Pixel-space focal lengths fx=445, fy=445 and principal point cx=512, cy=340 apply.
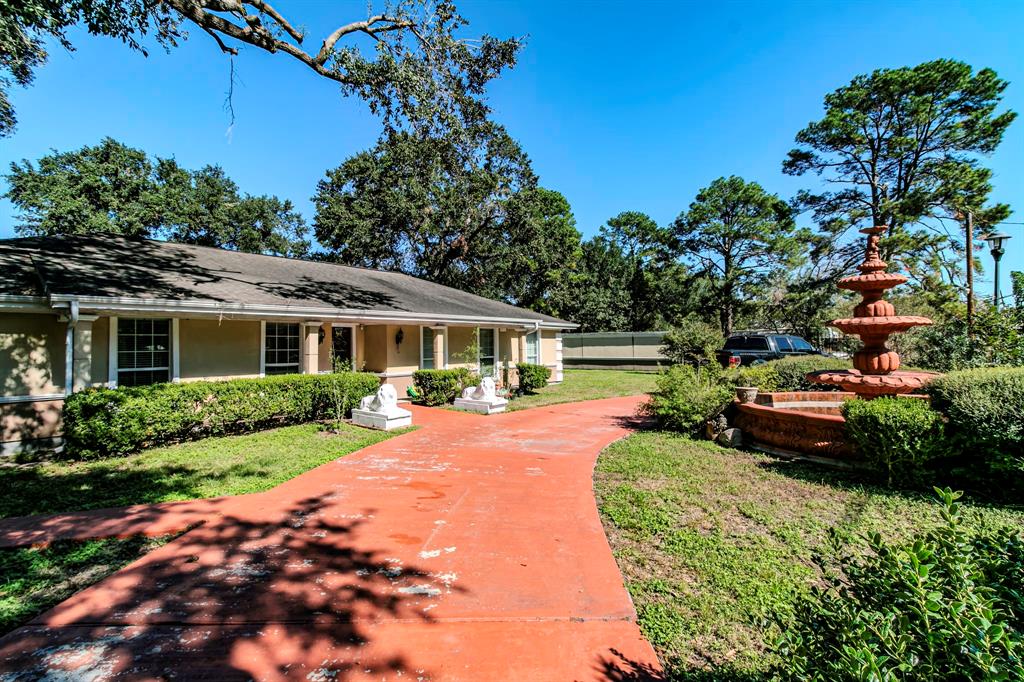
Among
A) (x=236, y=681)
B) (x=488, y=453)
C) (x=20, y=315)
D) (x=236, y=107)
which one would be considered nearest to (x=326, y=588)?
(x=236, y=681)

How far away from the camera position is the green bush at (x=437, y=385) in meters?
12.6

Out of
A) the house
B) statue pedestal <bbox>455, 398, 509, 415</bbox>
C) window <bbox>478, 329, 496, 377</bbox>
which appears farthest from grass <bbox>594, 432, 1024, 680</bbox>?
window <bbox>478, 329, 496, 377</bbox>

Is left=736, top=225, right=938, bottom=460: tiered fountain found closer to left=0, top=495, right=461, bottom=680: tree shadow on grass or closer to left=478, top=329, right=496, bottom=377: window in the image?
left=0, top=495, right=461, bottom=680: tree shadow on grass

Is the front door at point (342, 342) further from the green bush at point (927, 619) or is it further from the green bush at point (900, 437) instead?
the green bush at point (927, 619)

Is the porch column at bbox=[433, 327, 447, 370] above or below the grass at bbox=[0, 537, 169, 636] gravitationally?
above

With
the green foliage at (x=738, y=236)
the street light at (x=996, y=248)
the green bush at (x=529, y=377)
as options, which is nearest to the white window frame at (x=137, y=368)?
the green bush at (x=529, y=377)

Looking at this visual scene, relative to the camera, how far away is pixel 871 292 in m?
7.94

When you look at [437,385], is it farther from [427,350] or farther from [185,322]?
[185,322]

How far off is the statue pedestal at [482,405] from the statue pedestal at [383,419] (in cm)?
240

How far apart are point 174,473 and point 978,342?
17.0 meters

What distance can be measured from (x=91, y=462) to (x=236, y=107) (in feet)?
25.8

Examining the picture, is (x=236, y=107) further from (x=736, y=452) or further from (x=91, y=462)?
(x=736, y=452)

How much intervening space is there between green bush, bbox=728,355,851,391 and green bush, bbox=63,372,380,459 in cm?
889

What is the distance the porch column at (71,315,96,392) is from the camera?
26.5ft
